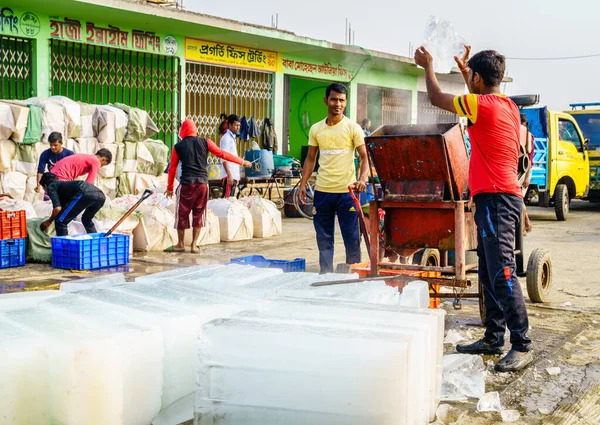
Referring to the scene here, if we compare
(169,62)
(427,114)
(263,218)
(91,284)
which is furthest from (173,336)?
(427,114)

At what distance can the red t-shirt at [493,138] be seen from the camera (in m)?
4.33

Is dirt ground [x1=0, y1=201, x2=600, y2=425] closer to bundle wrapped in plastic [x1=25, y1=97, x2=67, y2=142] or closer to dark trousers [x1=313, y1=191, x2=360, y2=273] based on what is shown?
dark trousers [x1=313, y1=191, x2=360, y2=273]

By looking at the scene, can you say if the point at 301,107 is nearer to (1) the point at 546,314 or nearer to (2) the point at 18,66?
(2) the point at 18,66

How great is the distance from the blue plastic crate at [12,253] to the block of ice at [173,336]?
557cm

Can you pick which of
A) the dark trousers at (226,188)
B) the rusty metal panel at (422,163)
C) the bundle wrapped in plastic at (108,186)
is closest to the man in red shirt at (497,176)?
the rusty metal panel at (422,163)

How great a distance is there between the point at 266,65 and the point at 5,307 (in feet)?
47.0

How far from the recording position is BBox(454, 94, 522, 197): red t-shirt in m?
4.33

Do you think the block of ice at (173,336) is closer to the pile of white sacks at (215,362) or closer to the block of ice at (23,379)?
the pile of white sacks at (215,362)

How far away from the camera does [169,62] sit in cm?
1478

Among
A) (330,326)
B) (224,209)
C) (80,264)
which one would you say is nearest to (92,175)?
(80,264)

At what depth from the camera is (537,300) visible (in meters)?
6.43

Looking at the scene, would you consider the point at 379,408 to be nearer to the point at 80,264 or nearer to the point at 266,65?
the point at 80,264

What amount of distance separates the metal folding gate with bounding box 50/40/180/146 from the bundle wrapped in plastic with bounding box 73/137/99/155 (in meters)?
1.67

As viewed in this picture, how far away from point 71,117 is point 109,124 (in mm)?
751
